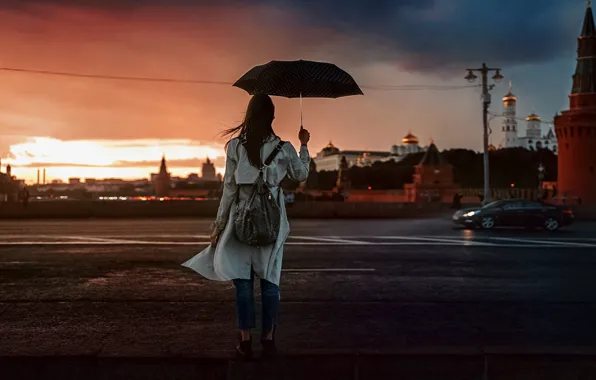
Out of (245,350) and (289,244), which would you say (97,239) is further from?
(245,350)

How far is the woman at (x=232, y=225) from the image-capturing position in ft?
14.3

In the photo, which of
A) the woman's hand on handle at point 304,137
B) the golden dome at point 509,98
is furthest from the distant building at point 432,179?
the golden dome at point 509,98

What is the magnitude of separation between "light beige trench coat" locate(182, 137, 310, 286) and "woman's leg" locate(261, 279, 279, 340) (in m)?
0.07

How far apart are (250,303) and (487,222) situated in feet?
63.4

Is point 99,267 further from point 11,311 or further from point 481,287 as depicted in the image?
point 481,287

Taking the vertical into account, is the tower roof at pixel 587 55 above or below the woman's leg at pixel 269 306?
above

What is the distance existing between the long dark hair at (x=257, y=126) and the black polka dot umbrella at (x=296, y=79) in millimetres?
665

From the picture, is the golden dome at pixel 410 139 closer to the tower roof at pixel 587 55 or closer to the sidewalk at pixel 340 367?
the tower roof at pixel 587 55

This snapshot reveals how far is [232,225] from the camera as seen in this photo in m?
4.36

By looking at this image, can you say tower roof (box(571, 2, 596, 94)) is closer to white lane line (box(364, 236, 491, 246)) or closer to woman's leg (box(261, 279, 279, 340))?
white lane line (box(364, 236, 491, 246))

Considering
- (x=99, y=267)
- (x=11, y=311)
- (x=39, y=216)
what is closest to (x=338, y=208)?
(x=39, y=216)

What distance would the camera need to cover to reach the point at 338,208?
32.6m

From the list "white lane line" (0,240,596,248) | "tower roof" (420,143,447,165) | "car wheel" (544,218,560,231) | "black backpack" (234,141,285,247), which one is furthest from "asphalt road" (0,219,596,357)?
"tower roof" (420,143,447,165)

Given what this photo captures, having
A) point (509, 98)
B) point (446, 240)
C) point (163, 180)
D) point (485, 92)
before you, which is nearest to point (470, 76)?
point (485, 92)
